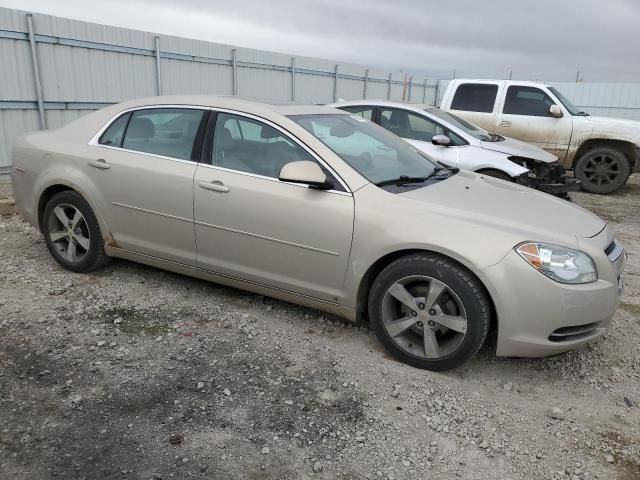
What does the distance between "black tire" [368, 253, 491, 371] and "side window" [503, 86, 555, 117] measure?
7.75 meters

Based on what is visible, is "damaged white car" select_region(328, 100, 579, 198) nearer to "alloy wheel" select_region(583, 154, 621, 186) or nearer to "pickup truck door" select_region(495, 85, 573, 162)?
"pickup truck door" select_region(495, 85, 573, 162)

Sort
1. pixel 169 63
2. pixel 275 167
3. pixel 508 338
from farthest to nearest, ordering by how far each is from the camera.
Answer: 1. pixel 169 63
2. pixel 275 167
3. pixel 508 338

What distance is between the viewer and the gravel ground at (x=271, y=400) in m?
2.48

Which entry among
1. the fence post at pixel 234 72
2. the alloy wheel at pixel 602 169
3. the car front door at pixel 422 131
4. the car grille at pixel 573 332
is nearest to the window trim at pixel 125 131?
the car grille at pixel 573 332

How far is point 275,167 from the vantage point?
144 inches

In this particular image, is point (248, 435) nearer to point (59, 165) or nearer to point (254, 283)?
point (254, 283)

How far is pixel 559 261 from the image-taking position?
9.80ft

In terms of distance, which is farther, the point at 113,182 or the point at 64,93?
the point at 64,93

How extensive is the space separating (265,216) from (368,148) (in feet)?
3.30

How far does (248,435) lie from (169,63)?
1128 centimetres

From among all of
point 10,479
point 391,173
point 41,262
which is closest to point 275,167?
point 391,173

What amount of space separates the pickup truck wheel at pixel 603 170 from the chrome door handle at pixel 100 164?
8.60 meters

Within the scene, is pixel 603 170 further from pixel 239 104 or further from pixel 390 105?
pixel 239 104

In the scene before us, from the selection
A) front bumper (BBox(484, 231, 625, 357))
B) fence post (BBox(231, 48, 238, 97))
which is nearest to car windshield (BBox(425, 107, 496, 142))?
front bumper (BBox(484, 231, 625, 357))
